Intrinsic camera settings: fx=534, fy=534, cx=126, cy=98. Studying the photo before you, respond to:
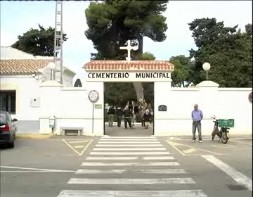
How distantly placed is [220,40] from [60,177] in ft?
26.6

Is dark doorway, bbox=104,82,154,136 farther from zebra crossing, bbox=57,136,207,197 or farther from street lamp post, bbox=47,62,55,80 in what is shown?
zebra crossing, bbox=57,136,207,197

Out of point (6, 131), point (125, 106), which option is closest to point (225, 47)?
point (6, 131)

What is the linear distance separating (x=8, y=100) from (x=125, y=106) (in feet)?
24.9

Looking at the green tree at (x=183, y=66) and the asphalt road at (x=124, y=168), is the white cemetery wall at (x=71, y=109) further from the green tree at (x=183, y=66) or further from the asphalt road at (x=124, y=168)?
the green tree at (x=183, y=66)

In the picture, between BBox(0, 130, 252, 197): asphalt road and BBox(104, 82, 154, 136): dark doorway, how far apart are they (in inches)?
163

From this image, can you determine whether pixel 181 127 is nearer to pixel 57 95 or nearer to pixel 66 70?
pixel 57 95

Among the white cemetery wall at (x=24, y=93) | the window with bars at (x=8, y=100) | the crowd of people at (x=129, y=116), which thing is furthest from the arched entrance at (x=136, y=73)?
the window with bars at (x=8, y=100)

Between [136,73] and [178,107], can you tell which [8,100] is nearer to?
[136,73]

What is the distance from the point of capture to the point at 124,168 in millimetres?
14234

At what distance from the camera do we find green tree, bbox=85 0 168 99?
4.43 metres

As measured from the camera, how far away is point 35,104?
31.5 meters

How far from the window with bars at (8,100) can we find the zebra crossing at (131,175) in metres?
13.7

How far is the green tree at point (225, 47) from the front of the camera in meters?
4.67

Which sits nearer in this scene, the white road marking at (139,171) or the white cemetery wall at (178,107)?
the white road marking at (139,171)
